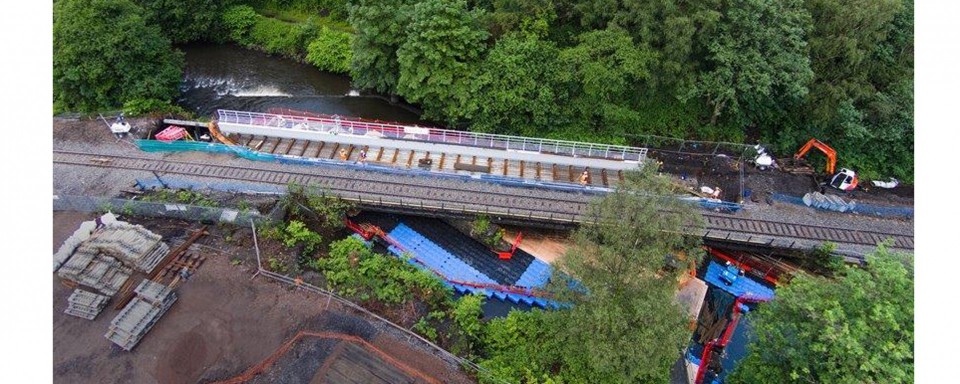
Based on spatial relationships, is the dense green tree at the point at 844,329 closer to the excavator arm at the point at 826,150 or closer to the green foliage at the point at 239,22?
the excavator arm at the point at 826,150

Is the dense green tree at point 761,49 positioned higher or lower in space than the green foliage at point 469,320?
higher

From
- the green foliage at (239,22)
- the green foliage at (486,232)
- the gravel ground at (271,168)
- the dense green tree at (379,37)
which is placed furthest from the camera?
the green foliage at (239,22)

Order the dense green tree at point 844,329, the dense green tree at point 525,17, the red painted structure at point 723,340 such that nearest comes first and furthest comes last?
the dense green tree at point 844,329, the red painted structure at point 723,340, the dense green tree at point 525,17

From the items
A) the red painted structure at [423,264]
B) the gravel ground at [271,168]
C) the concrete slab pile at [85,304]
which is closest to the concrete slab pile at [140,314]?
the concrete slab pile at [85,304]

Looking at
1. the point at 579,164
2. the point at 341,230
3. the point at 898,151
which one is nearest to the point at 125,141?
the point at 341,230

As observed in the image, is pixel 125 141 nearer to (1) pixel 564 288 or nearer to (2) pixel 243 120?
(2) pixel 243 120

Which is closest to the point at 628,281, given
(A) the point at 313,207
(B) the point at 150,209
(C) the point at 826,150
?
(A) the point at 313,207

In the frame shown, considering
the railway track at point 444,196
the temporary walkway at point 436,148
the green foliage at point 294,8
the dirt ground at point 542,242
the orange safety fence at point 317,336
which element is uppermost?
the green foliage at point 294,8
